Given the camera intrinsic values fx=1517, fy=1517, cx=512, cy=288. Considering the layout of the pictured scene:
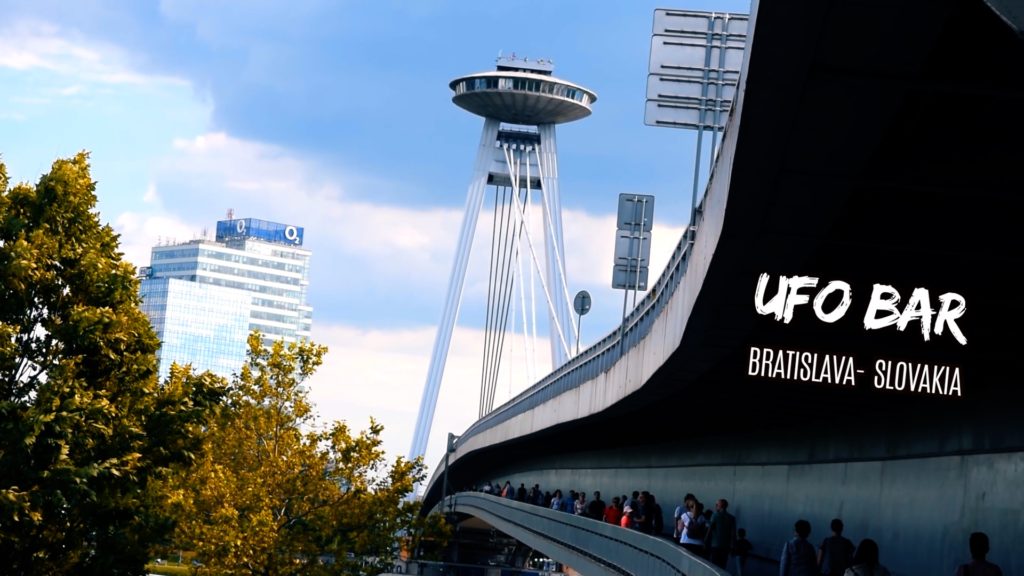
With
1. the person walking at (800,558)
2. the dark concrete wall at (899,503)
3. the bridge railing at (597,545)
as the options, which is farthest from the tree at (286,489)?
the person walking at (800,558)

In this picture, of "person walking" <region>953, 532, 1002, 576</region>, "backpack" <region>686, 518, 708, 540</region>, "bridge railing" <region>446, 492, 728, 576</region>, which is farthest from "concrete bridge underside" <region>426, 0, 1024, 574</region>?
"person walking" <region>953, 532, 1002, 576</region>

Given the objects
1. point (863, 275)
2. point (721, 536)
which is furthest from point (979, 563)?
point (721, 536)

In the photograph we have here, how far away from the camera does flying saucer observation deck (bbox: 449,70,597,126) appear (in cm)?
10031

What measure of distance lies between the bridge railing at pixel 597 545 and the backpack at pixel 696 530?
32.6 inches

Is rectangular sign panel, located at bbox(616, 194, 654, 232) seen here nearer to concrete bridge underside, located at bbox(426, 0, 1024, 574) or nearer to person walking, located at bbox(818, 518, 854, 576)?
concrete bridge underside, located at bbox(426, 0, 1024, 574)

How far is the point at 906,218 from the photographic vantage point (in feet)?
43.1

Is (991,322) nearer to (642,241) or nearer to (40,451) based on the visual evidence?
(40,451)

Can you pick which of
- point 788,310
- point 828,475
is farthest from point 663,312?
point 788,310

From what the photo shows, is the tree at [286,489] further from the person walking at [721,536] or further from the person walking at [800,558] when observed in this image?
the person walking at [800,558]

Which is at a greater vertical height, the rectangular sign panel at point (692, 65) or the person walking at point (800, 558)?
the rectangular sign panel at point (692, 65)

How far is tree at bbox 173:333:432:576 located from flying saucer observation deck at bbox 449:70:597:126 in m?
65.9

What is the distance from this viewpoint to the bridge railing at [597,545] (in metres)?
16.8

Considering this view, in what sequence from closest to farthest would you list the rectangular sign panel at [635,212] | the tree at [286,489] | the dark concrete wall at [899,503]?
the dark concrete wall at [899,503] → the tree at [286,489] → the rectangular sign panel at [635,212]

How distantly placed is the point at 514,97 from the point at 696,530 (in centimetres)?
8104
